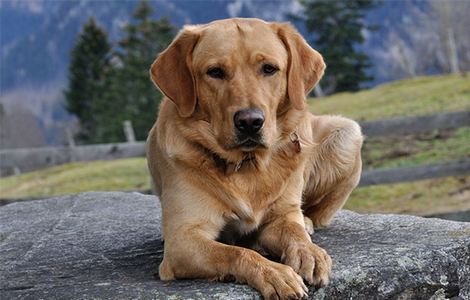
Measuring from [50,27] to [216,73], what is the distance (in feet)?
538

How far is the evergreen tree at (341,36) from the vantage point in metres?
39.8

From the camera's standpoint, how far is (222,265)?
2852 millimetres

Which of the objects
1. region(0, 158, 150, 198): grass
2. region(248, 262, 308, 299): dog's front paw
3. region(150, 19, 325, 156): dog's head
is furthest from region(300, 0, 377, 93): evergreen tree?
region(248, 262, 308, 299): dog's front paw

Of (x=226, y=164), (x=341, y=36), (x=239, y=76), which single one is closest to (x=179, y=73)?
(x=239, y=76)

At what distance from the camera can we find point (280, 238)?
3.14 m

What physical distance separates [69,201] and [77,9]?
6252 inches

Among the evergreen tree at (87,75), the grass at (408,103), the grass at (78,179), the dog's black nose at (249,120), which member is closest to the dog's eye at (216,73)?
the dog's black nose at (249,120)

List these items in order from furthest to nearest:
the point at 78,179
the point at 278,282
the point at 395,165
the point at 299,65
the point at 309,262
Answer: the point at 78,179 < the point at 395,165 < the point at 299,65 < the point at 309,262 < the point at 278,282

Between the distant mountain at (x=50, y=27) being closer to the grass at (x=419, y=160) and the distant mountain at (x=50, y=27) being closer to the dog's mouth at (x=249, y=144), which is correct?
the grass at (x=419, y=160)

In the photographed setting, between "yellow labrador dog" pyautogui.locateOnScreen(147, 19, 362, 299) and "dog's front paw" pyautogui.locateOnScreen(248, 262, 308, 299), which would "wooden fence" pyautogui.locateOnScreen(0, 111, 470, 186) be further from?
"dog's front paw" pyautogui.locateOnScreen(248, 262, 308, 299)

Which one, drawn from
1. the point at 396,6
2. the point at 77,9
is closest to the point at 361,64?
the point at 396,6

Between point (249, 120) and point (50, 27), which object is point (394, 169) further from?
point (50, 27)

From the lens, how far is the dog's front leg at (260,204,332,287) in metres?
2.82

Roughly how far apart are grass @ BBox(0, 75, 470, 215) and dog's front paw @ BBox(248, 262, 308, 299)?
252 inches
